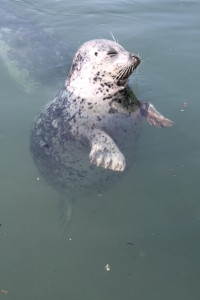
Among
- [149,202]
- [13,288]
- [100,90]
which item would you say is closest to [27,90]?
[100,90]

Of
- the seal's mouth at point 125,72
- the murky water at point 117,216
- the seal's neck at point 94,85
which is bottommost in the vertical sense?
the murky water at point 117,216

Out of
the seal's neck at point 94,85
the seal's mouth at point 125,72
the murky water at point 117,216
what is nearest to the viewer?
the murky water at point 117,216

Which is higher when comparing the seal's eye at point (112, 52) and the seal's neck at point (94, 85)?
the seal's eye at point (112, 52)

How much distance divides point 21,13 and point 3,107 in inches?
146

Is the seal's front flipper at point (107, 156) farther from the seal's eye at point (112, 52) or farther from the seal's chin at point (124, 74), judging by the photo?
the seal's eye at point (112, 52)

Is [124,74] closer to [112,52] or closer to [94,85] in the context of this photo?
[112,52]

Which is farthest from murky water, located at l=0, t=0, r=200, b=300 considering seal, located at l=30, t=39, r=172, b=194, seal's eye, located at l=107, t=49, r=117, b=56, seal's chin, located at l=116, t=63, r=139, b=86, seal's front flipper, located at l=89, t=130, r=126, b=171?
seal's eye, located at l=107, t=49, r=117, b=56

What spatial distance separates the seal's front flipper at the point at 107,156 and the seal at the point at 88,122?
0.38ft

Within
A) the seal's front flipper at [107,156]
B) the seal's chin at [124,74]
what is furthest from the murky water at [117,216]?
the seal's chin at [124,74]

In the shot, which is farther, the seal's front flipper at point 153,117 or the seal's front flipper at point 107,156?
the seal's front flipper at point 153,117

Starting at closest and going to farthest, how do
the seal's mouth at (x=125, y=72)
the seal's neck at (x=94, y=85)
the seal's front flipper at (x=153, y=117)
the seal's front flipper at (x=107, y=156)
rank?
the seal's front flipper at (x=107, y=156) → the seal's mouth at (x=125, y=72) → the seal's neck at (x=94, y=85) → the seal's front flipper at (x=153, y=117)

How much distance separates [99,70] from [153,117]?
86 centimetres

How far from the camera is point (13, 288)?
3551 millimetres

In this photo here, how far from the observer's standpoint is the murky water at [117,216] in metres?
3.62
